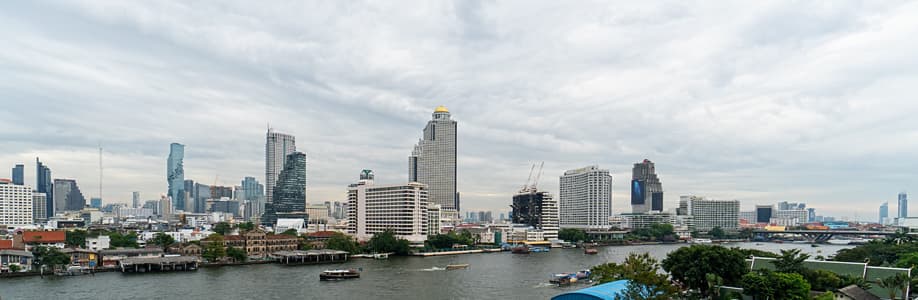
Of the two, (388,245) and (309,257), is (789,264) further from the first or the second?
(388,245)

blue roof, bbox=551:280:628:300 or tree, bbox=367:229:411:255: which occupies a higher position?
blue roof, bbox=551:280:628:300

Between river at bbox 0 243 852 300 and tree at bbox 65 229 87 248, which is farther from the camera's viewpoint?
tree at bbox 65 229 87 248

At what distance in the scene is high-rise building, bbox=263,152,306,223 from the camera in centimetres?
17088

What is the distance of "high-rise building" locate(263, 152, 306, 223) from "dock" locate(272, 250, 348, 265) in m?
105

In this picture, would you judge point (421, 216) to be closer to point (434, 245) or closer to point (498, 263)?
point (434, 245)

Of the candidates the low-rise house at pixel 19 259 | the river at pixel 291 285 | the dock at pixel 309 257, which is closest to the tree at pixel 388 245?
the dock at pixel 309 257

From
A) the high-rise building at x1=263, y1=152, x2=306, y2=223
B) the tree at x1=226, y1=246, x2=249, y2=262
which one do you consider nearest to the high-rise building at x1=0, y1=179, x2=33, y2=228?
the high-rise building at x1=263, y1=152, x2=306, y2=223

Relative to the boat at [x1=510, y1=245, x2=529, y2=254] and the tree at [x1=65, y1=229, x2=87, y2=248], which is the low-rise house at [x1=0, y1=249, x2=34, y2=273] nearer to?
the tree at [x1=65, y1=229, x2=87, y2=248]

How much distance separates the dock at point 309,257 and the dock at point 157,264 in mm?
11330

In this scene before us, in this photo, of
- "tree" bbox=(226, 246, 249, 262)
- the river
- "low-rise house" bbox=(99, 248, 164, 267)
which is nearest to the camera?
the river

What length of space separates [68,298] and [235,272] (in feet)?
56.1

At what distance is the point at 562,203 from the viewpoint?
562 feet

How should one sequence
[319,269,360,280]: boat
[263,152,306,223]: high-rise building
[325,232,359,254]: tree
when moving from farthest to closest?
1. [263,152,306,223]: high-rise building
2. [325,232,359,254]: tree
3. [319,269,360,280]: boat

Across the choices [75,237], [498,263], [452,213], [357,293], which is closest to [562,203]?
[452,213]
